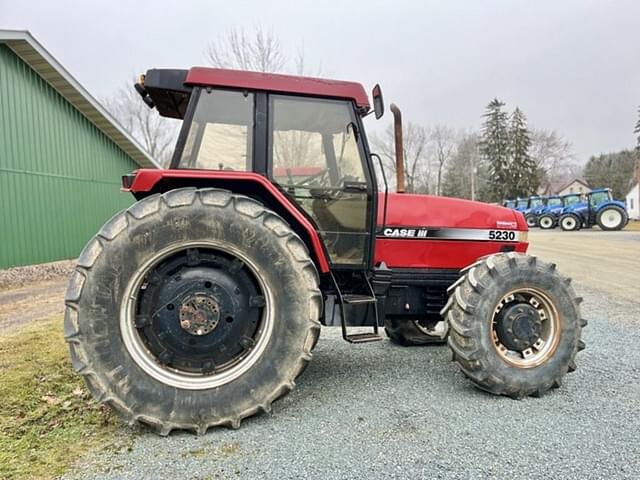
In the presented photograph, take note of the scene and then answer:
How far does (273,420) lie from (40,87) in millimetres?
11804

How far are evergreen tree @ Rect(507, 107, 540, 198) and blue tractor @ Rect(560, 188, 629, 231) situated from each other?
22.1 meters

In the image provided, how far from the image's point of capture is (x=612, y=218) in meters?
25.2

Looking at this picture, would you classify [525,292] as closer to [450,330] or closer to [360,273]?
[450,330]

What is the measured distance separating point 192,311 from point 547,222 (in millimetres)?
32206

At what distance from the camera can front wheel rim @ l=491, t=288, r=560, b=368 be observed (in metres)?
3.05

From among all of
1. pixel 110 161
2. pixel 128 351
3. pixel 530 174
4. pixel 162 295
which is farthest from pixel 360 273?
pixel 530 174

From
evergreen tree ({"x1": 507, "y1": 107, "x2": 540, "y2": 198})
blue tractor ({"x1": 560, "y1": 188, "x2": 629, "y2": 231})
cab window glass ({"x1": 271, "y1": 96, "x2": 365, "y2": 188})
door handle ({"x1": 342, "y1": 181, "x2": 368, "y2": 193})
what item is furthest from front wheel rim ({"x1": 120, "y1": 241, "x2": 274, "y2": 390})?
evergreen tree ({"x1": 507, "y1": 107, "x2": 540, "y2": 198})

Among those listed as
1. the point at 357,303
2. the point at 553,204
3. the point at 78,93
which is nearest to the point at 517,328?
the point at 357,303

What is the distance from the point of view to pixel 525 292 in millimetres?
3135

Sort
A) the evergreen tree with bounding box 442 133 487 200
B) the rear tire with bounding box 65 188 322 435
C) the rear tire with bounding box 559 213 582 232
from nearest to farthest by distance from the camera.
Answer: the rear tire with bounding box 65 188 322 435 < the rear tire with bounding box 559 213 582 232 < the evergreen tree with bounding box 442 133 487 200

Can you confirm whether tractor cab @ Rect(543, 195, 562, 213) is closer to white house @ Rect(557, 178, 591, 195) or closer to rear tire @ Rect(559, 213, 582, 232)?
rear tire @ Rect(559, 213, 582, 232)

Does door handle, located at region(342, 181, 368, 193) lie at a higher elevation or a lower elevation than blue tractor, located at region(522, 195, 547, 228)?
higher

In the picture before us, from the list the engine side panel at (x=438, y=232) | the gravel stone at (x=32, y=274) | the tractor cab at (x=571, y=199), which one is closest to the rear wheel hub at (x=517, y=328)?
the engine side panel at (x=438, y=232)

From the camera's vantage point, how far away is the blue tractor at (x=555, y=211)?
29294mm
